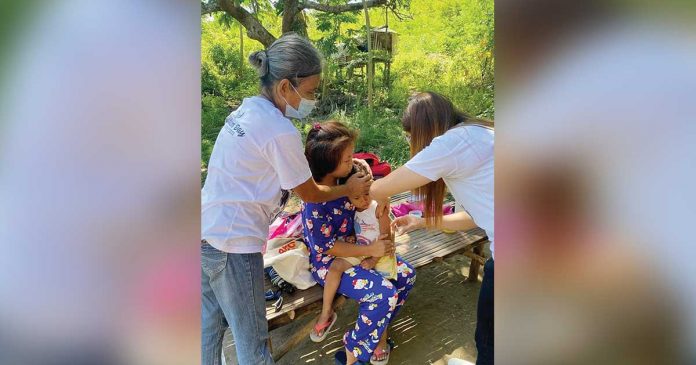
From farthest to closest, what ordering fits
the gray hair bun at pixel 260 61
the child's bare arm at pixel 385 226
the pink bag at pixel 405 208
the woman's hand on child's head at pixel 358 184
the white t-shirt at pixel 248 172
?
the pink bag at pixel 405 208 → the child's bare arm at pixel 385 226 → the woman's hand on child's head at pixel 358 184 → the gray hair bun at pixel 260 61 → the white t-shirt at pixel 248 172

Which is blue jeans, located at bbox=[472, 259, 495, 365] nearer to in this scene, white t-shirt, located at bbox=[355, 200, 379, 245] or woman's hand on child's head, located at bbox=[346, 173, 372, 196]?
woman's hand on child's head, located at bbox=[346, 173, 372, 196]

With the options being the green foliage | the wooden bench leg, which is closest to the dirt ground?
the wooden bench leg

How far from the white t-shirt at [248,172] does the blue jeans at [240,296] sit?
48 millimetres

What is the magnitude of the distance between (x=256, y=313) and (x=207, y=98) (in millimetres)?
7431

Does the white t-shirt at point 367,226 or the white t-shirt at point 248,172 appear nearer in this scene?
the white t-shirt at point 248,172

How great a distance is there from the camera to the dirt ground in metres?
2.83

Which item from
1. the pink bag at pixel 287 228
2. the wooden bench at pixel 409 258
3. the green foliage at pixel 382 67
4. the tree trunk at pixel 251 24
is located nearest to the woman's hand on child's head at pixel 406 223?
the wooden bench at pixel 409 258

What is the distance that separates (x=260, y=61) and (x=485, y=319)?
4.41ft

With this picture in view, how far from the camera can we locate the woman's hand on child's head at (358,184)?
2.13 metres

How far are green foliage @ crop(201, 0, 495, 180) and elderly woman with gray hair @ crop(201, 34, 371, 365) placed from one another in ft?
16.6

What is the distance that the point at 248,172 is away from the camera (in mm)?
1583

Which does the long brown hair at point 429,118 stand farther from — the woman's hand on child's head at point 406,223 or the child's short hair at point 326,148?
the woman's hand on child's head at point 406,223
